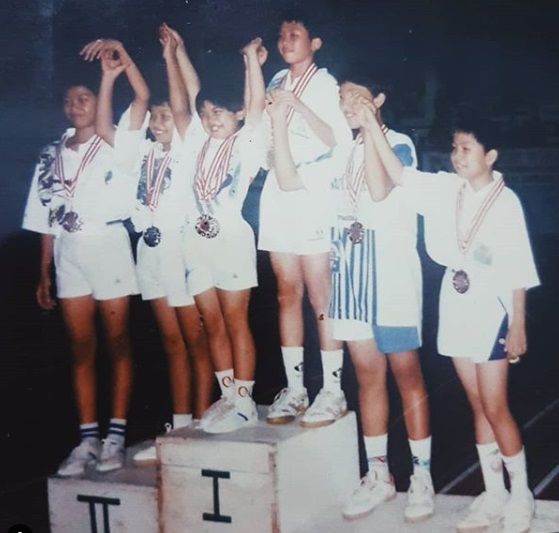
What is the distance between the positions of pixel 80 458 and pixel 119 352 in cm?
41

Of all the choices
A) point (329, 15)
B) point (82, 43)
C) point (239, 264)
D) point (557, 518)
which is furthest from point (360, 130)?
point (557, 518)

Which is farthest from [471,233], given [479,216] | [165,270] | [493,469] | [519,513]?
[165,270]

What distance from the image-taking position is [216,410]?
3037 millimetres

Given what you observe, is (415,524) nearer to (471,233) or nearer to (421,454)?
(421,454)

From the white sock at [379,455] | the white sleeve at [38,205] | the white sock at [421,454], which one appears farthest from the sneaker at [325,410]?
the white sleeve at [38,205]

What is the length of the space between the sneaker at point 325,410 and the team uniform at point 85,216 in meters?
0.80

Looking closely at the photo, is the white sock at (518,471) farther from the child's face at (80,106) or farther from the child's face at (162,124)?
the child's face at (80,106)

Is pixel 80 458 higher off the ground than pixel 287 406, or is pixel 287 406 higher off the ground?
pixel 287 406

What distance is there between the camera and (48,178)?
3324 mm

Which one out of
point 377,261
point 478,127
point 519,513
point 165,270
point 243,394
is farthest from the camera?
point 165,270

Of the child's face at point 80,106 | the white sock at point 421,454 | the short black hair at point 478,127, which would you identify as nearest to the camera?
the short black hair at point 478,127

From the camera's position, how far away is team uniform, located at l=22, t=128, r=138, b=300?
3.26 meters

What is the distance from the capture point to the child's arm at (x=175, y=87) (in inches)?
124

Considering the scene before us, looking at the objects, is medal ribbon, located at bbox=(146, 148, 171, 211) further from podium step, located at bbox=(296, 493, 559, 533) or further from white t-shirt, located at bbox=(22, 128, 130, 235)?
podium step, located at bbox=(296, 493, 559, 533)
